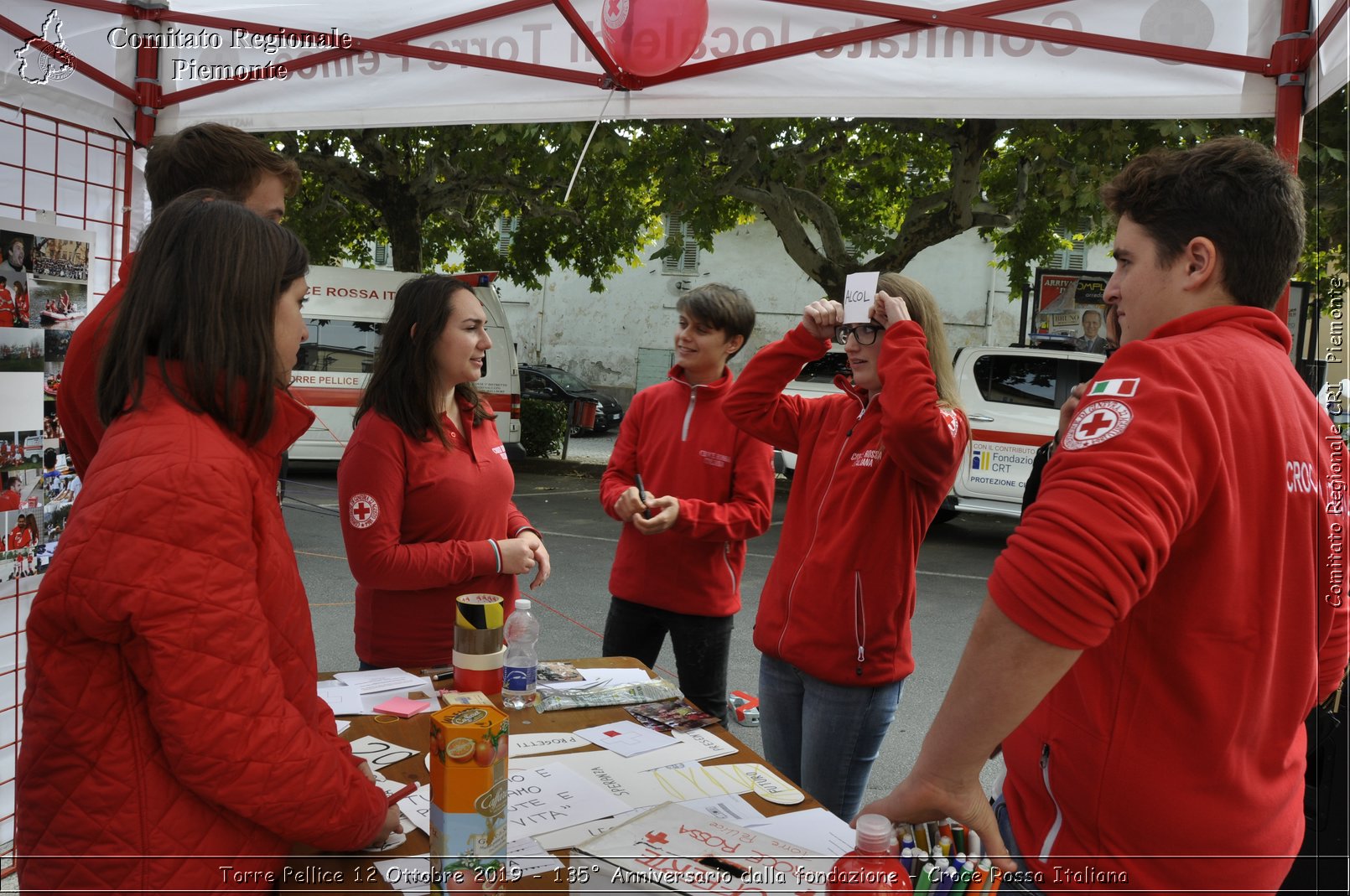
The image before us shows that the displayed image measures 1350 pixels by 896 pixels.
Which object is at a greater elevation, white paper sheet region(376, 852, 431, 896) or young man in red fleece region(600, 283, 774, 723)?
young man in red fleece region(600, 283, 774, 723)

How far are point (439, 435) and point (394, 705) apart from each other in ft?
2.49

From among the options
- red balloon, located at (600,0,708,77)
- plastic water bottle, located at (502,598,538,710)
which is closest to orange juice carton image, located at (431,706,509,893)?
plastic water bottle, located at (502,598,538,710)

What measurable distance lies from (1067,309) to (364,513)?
1074 cm

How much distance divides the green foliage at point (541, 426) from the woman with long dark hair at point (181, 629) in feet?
45.9

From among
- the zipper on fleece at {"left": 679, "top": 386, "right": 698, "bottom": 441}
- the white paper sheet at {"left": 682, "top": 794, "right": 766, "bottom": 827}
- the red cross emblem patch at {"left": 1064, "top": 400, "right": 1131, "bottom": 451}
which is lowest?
the white paper sheet at {"left": 682, "top": 794, "right": 766, "bottom": 827}

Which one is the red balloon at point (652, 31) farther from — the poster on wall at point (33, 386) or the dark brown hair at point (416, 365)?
the poster on wall at point (33, 386)

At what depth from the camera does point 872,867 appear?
3.65 ft

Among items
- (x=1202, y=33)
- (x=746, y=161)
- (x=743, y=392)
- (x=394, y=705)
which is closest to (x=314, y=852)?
(x=394, y=705)

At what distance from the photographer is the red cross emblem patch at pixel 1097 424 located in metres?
1.20

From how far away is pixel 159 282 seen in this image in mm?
1342

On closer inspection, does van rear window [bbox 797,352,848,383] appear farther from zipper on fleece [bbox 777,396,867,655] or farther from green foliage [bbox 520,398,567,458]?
zipper on fleece [bbox 777,396,867,655]

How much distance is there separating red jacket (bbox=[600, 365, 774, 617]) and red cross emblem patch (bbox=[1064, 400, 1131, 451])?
189 centimetres

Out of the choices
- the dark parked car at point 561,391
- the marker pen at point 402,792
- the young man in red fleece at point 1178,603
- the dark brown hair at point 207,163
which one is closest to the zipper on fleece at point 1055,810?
the young man in red fleece at point 1178,603

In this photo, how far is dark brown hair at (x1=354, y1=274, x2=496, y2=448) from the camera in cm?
258
